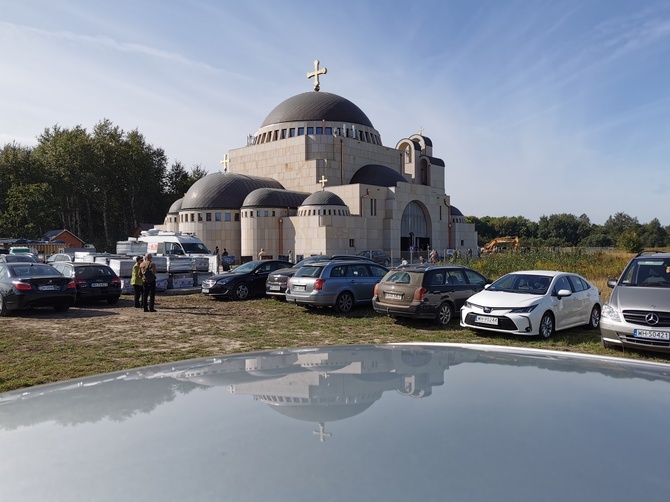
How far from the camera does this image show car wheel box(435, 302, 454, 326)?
12.7m

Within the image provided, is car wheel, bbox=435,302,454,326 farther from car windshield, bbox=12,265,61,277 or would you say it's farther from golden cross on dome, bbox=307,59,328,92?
golden cross on dome, bbox=307,59,328,92

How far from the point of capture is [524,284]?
11648 mm

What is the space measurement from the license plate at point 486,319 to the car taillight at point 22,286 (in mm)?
12315

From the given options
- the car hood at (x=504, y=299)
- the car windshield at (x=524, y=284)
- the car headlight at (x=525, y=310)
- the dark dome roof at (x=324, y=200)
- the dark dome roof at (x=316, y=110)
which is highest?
the dark dome roof at (x=316, y=110)

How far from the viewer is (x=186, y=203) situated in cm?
4825

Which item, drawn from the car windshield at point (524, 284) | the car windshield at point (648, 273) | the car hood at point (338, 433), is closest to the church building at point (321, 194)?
the car windshield at point (524, 284)

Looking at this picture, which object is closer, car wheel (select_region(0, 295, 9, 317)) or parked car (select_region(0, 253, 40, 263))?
car wheel (select_region(0, 295, 9, 317))

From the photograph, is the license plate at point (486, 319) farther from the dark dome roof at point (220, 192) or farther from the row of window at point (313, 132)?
the row of window at point (313, 132)

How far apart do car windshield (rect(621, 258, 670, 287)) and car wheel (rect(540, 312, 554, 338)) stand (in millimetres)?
1607

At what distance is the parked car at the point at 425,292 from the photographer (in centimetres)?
1232

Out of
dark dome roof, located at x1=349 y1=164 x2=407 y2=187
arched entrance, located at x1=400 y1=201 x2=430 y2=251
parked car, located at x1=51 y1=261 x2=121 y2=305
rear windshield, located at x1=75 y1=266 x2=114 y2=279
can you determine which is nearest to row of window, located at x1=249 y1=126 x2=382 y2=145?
dark dome roof, located at x1=349 y1=164 x2=407 y2=187

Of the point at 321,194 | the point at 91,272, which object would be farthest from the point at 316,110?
the point at 91,272

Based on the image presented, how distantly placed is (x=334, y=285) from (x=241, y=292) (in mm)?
5505

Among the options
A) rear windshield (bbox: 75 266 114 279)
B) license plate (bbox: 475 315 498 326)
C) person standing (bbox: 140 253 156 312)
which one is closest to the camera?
license plate (bbox: 475 315 498 326)
